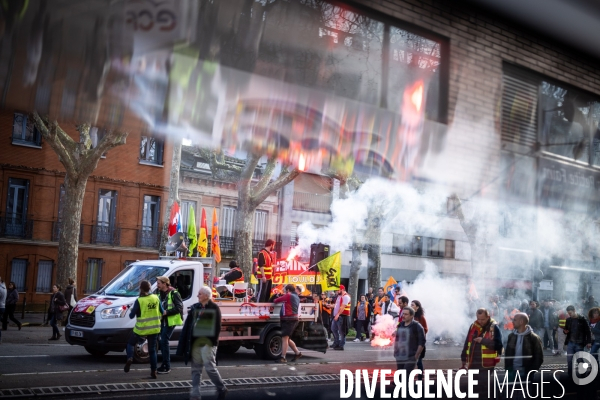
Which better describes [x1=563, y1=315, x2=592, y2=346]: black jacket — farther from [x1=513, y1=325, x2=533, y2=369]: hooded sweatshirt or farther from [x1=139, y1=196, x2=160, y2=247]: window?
[x1=139, y1=196, x2=160, y2=247]: window

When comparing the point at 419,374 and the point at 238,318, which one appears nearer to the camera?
the point at 419,374

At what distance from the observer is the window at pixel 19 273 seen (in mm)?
18172

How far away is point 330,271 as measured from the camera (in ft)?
48.7

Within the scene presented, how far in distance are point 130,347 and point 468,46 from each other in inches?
283

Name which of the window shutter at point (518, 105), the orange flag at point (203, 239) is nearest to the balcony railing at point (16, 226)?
the orange flag at point (203, 239)

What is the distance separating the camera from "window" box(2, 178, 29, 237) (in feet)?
53.3

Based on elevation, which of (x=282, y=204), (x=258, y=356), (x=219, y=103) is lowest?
(x=258, y=356)

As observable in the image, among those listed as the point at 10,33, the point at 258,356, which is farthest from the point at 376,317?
the point at 10,33

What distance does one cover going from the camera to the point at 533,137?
40.3ft

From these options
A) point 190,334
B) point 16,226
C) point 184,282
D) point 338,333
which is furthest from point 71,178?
point 190,334

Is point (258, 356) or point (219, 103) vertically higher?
point (219, 103)

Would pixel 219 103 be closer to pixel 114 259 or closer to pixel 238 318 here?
pixel 238 318

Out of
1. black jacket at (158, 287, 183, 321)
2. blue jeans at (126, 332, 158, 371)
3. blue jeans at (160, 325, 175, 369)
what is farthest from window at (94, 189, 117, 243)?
blue jeans at (126, 332, 158, 371)

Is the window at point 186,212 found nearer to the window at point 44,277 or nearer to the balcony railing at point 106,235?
the balcony railing at point 106,235
